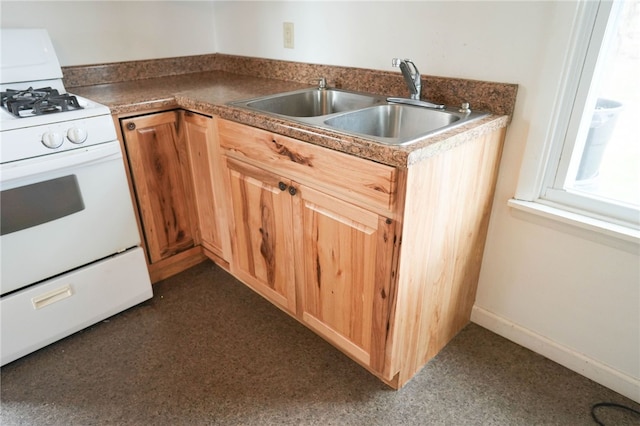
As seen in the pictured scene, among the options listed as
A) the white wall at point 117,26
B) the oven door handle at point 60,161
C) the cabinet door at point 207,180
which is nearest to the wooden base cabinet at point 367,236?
the cabinet door at point 207,180

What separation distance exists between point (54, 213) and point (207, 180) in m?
0.62

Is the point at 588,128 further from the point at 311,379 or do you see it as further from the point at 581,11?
the point at 311,379

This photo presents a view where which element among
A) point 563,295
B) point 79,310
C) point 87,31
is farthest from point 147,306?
point 563,295

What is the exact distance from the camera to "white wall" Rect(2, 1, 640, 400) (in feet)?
4.48

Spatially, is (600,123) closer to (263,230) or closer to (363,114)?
(363,114)

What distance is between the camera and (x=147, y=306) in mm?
1955

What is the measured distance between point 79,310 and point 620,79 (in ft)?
7.05

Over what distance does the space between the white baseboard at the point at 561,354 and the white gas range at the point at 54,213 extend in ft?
5.10

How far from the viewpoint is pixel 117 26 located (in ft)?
7.21

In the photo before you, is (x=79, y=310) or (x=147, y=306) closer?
(x=79, y=310)

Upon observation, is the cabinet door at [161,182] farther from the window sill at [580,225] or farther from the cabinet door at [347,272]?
the window sill at [580,225]

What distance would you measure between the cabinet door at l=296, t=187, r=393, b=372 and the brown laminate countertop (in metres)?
0.19

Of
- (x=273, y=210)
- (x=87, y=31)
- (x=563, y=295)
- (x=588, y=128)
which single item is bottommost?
(x=563, y=295)

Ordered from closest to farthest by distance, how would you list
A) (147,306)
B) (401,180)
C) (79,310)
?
→ (401,180), (79,310), (147,306)
